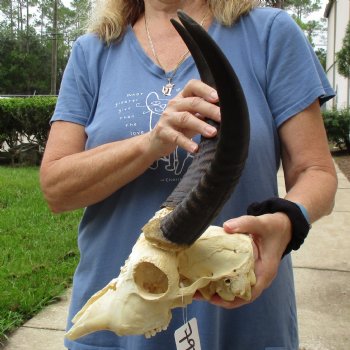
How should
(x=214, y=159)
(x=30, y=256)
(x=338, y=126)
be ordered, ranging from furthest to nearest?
(x=338, y=126), (x=30, y=256), (x=214, y=159)

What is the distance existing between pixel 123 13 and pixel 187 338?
128 centimetres

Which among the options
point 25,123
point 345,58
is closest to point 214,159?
point 25,123

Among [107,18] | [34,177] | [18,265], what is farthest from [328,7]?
[107,18]

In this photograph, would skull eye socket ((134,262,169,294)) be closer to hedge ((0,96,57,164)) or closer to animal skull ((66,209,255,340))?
animal skull ((66,209,255,340))

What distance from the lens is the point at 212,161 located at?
124cm

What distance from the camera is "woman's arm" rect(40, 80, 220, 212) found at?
150cm

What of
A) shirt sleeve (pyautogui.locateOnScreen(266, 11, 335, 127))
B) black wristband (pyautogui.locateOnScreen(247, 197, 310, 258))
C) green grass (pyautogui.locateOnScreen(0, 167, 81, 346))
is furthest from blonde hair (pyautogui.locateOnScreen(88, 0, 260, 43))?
green grass (pyautogui.locateOnScreen(0, 167, 81, 346))

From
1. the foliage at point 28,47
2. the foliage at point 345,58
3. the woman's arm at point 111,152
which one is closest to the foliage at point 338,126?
the foliage at point 345,58

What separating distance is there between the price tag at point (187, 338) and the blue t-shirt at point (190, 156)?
283 mm

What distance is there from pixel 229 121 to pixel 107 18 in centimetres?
124

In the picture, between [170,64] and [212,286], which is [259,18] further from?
[212,286]

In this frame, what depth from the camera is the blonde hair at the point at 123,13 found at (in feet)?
6.80

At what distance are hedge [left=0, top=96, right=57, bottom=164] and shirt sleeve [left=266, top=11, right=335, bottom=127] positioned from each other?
12466mm

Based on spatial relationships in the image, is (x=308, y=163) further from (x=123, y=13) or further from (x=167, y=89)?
(x=123, y=13)
